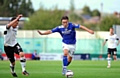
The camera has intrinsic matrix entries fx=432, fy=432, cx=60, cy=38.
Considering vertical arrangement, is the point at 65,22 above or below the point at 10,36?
above

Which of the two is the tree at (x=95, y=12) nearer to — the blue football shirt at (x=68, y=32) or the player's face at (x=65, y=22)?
the blue football shirt at (x=68, y=32)

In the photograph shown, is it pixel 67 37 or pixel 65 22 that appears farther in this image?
pixel 67 37

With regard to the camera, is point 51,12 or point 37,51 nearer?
point 37,51

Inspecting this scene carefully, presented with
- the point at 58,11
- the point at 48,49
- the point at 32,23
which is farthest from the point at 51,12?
the point at 48,49

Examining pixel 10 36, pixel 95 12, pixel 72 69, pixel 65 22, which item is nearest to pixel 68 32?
pixel 65 22

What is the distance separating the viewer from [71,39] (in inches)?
733

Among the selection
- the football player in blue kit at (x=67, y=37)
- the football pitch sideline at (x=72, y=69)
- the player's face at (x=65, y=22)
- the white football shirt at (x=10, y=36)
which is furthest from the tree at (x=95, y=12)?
the player's face at (x=65, y=22)

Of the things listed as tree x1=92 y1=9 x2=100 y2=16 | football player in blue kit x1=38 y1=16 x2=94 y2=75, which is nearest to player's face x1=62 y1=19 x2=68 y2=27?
football player in blue kit x1=38 y1=16 x2=94 y2=75

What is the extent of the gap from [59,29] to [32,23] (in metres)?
73.7

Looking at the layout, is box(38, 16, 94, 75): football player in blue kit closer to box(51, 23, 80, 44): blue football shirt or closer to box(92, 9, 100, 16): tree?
box(51, 23, 80, 44): blue football shirt

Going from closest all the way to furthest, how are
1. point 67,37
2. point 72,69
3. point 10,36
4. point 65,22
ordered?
point 65,22 < point 67,37 < point 10,36 < point 72,69

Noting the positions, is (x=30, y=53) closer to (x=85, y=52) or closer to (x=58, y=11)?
(x=85, y=52)

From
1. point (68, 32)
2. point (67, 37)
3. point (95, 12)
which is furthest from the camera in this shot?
point (95, 12)

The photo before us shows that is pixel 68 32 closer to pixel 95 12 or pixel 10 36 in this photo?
pixel 10 36
